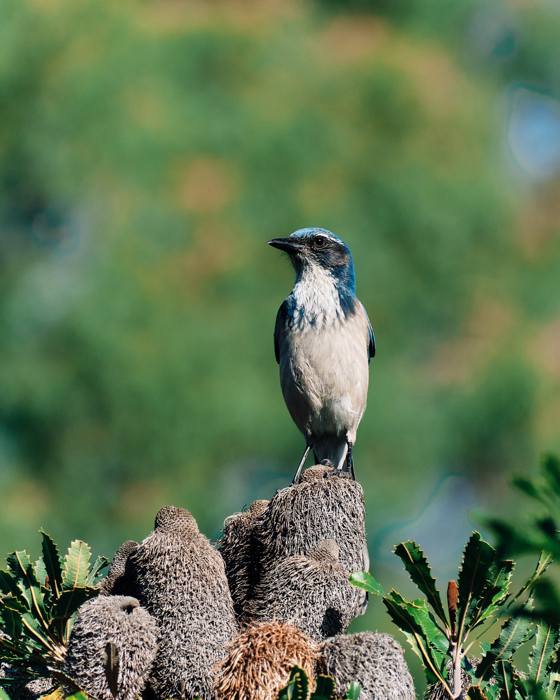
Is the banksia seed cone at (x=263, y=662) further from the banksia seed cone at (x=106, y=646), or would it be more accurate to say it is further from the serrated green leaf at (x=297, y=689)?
the serrated green leaf at (x=297, y=689)

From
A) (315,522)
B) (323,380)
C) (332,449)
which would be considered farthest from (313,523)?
(332,449)

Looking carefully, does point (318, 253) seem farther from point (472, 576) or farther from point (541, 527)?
point (541, 527)

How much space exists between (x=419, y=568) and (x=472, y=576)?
5.3 inches

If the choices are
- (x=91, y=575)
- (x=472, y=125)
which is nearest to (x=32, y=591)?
(x=91, y=575)

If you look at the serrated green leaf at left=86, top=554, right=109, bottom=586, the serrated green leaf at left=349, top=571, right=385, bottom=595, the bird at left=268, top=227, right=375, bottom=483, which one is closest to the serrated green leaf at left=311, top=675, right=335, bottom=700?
the serrated green leaf at left=349, top=571, right=385, bottom=595

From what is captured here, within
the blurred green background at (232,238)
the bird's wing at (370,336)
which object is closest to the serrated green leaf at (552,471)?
the bird's wing at (370,336)

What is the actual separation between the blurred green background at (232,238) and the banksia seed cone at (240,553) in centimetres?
1329

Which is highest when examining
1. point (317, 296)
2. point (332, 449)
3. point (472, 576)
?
point (317, 296)

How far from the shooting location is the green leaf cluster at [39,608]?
339 centimetres

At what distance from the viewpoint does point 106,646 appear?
3.17 m

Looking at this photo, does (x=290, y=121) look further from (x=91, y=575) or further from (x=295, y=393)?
(x=91, y=575)

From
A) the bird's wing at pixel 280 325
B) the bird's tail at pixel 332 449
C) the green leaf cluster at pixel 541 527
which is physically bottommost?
the green leaf cluster at pixel 541 527

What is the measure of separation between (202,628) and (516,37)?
2325 cm

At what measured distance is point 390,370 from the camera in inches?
802
